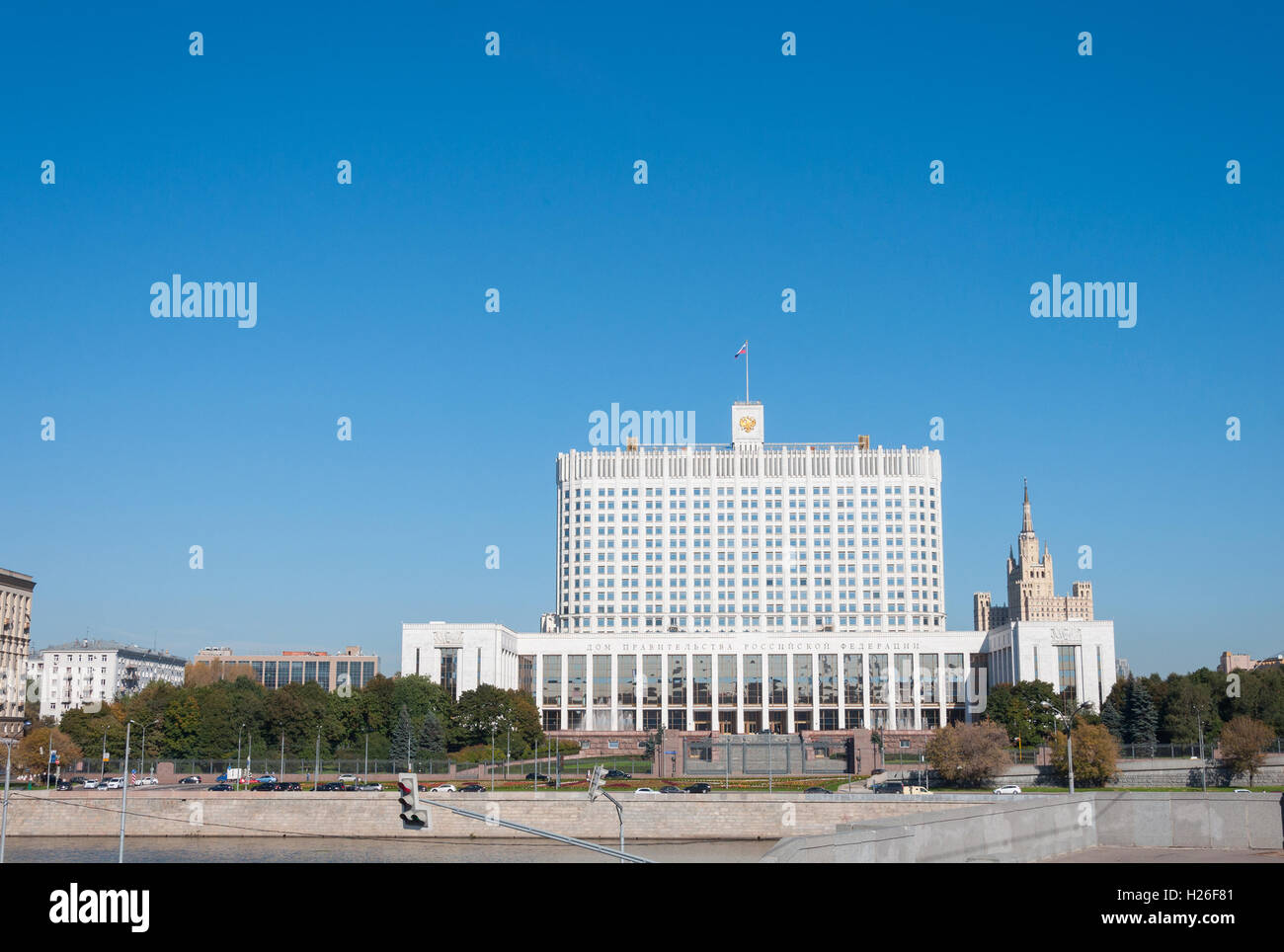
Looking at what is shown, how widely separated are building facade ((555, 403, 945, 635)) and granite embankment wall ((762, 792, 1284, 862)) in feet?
407

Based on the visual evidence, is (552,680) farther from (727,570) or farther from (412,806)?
(412,806)

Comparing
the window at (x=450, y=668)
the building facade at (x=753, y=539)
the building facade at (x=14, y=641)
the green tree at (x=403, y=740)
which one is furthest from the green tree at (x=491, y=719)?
the building facade at (x=14, y=641)

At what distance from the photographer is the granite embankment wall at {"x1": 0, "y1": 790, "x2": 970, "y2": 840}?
6788 centimetres

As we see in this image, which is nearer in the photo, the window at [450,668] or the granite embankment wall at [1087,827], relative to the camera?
the granite embankment wall at [1087,827]

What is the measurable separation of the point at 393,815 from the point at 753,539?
89.9 m

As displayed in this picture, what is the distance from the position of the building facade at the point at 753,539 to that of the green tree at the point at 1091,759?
69064mm

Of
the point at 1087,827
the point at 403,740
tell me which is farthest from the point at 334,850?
the point at 1087,827

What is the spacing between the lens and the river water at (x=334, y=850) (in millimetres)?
61406

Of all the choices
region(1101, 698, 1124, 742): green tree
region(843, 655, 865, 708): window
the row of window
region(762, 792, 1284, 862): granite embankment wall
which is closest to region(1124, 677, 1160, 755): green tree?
region(1101, 698, 1124, 742): green tree

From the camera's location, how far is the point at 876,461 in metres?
154

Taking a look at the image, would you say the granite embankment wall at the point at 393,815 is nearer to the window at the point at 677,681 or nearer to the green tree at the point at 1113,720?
the green tree at the point at 1113,720

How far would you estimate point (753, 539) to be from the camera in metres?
154
